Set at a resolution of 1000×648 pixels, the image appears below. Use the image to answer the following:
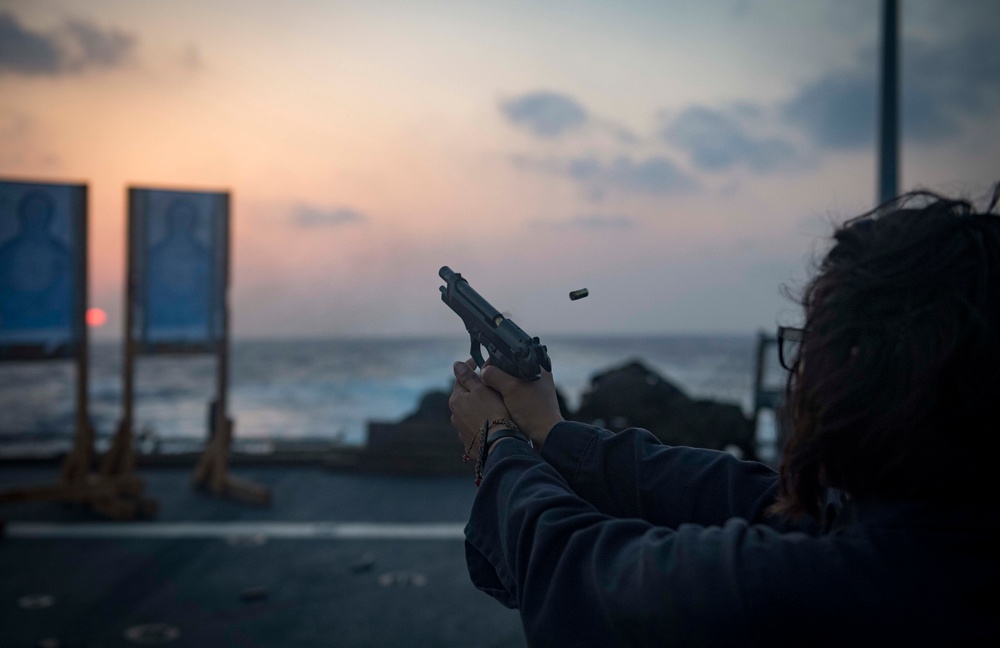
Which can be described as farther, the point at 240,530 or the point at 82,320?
the point at 82,320

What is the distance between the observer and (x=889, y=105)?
5371mm

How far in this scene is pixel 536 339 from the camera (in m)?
1.41

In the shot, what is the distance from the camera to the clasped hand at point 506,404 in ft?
4.36

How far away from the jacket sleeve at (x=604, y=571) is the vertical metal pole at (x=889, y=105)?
542 cm

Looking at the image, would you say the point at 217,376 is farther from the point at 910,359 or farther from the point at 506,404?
the point at 910,359

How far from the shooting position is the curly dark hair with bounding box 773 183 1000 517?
90cm

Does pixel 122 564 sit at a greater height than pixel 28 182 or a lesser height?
lesser

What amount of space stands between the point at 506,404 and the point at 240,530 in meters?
4.76

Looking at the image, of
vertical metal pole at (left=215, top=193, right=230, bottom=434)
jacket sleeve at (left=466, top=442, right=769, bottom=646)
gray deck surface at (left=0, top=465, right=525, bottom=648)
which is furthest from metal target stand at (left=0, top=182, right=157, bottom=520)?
jacket sleeve at (left=466, top=442, right=769, bottom=646)

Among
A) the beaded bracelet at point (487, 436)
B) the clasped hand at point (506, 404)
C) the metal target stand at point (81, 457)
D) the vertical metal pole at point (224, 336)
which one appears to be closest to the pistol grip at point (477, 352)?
the clasped hand at point (506, 404)

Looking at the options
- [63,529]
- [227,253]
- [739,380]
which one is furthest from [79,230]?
[739,380]

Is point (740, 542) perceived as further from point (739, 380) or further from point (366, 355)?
point (366, 355)

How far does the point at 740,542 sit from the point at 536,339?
23.8 inches

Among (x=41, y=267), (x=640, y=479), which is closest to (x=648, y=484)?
(x=640, y=479)
